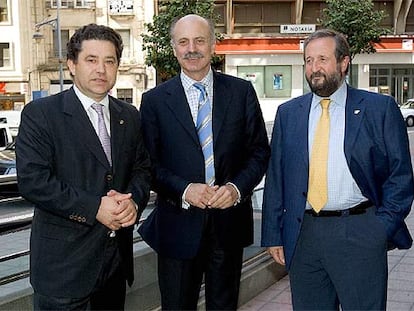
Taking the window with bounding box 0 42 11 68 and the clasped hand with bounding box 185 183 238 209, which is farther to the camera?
the window with bounding box 0 42 11 68

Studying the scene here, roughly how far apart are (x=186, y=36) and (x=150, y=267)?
6.23ft

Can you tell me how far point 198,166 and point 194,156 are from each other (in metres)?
0.06

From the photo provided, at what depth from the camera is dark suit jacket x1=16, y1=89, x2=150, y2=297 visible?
8.16 feet

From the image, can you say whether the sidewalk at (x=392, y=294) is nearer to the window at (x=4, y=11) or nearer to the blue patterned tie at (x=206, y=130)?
the blue patterned tie at (x=206, y=130)

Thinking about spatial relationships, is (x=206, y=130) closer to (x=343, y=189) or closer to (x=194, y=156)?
(x=194, y=156)

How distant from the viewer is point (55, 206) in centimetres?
248

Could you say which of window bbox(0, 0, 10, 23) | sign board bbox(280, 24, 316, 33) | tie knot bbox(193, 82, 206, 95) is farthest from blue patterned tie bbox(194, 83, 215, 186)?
window bbox(0, 0, 10, 23)

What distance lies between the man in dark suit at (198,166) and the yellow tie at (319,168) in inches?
12.7

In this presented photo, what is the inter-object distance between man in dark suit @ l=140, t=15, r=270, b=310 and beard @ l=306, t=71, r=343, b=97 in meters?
0.41

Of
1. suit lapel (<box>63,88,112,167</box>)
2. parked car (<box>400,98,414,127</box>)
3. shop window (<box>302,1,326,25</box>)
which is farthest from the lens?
shop window (<box>302,1,326,25</box>)

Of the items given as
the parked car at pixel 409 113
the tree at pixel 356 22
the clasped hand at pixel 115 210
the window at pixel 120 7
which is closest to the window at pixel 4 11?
the window at pixel 120 7

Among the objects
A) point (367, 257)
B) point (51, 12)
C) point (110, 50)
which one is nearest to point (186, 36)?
point (110, 50)

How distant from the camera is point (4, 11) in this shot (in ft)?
118

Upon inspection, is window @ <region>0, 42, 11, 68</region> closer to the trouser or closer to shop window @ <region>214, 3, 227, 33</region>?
shop window @ <region>214, 3, 227, 33</region>
